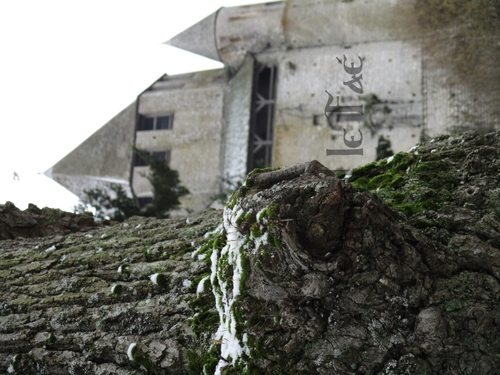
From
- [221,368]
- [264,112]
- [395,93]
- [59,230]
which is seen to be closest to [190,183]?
[264,112]

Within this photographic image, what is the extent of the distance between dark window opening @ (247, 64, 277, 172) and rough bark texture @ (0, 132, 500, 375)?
14641mm

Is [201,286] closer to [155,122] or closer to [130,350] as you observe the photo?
[130,350]

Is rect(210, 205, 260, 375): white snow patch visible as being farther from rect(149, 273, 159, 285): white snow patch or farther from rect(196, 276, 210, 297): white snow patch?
rect(149, 273, 159, 285): white snow patch

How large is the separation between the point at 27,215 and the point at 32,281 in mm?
1412

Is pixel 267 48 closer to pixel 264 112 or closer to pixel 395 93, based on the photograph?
pixel 264 112

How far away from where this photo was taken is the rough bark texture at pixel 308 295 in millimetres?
3205

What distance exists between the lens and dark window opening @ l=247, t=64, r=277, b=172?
62.3ft

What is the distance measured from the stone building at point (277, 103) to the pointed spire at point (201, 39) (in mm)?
34

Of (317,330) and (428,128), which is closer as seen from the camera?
(317,330)

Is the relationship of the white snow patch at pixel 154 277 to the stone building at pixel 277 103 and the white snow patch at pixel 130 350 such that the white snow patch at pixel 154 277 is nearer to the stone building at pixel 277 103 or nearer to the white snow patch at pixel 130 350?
the white snow patch at pixel 130 350

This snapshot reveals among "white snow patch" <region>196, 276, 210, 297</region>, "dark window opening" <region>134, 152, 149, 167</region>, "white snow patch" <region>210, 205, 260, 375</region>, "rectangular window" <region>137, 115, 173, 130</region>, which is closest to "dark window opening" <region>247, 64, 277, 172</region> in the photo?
"rectangular window" <region>137, 115, 173, 130</region>

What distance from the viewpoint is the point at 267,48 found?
62.2 feet

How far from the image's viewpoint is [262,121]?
19.7 meters

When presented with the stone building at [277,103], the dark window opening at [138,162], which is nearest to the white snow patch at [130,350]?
the stone building at [277,103]
